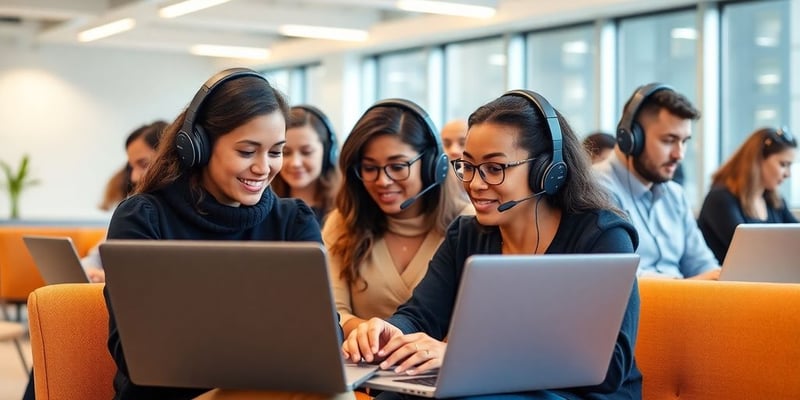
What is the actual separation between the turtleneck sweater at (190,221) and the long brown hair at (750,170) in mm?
2685

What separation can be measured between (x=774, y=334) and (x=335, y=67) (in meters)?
9.10

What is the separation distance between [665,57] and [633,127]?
502 cm

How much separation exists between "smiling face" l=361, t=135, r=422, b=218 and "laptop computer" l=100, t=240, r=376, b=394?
120cm

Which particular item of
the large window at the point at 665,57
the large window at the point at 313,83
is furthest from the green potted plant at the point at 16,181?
the large window at the point at 665,57

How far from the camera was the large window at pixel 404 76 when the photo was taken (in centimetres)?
1046

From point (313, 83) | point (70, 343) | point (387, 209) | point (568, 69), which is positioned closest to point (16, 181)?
point (313, 83)

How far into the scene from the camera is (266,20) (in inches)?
362

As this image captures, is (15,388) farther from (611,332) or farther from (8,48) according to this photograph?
(8,48)

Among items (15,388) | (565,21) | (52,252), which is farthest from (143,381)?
(565,21)

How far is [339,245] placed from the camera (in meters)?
2.81

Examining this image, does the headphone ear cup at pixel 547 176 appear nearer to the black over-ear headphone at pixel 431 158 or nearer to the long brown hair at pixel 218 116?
the long brown hair at pixel 218 116

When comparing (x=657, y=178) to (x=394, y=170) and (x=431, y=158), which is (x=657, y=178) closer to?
(x=431, y=158)

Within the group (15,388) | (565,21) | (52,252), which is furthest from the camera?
(565,21)

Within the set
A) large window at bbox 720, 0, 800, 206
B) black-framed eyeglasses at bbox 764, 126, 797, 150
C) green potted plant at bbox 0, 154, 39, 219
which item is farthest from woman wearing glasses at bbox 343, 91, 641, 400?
green potted plant at bbox 0, 154, 39, 219
